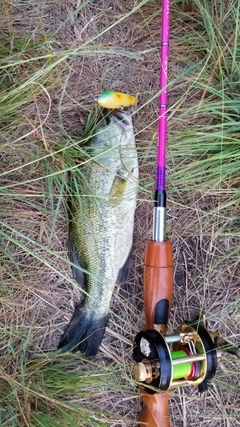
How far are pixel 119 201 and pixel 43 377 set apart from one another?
94 centimetres

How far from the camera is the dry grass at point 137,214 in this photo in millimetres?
2088

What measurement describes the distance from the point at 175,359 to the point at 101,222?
71cm

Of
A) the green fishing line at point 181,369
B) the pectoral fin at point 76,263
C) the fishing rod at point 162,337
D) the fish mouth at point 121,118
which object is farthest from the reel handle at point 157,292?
the fish mouth at point 121,118

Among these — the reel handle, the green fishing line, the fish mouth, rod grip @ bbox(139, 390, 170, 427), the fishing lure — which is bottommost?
rod grip @ bbox(139, 390, 170, 427)

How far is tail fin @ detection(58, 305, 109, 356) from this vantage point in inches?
81.9

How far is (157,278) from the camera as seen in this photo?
5.90 ft

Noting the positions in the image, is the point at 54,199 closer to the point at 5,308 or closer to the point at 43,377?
the point at 5,308

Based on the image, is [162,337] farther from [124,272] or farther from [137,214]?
[137,214]

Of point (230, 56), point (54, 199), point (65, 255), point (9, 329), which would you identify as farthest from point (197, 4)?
point (9, 329)

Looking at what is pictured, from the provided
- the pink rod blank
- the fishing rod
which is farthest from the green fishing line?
the pink rod blank

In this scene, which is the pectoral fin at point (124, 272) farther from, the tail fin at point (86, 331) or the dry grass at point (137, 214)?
the tail fin at point (86, 331)

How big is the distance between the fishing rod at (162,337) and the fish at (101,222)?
0.23 meters

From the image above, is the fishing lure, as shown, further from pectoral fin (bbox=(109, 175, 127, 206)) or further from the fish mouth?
pectoral fin (bbox=(109, 175, 127, 206))

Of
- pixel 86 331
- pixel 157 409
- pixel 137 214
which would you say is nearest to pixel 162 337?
pixel 157 409
